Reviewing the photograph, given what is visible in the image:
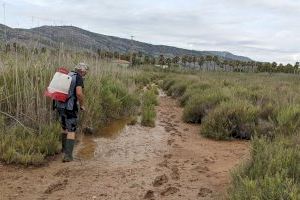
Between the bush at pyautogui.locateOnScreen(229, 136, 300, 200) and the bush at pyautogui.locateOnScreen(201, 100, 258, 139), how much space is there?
4.12 meters

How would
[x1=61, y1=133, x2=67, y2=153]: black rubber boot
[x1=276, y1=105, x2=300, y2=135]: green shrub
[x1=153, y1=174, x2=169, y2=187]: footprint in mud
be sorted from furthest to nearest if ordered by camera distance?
[x1=276, y1=105, x2=300, y2=135]: green shrub < [x1=61, y1=133, x2=67, y2=153]: black rubber boot < [x1=153, y1=174, x2=169, y2=187]: footprint in mud

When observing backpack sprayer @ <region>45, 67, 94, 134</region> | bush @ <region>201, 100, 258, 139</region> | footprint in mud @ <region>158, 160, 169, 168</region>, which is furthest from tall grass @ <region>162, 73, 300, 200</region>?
backpack sprayer @ <region>45, 67, 94, 134</region>

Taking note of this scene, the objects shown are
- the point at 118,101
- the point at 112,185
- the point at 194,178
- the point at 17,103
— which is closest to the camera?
the point at 112,185

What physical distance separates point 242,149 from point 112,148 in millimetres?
2732

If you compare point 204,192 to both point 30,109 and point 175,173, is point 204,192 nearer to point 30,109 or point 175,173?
point 175,173

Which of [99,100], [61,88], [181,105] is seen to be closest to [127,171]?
[61,88]

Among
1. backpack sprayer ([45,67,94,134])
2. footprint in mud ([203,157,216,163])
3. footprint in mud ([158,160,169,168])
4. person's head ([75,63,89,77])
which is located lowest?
footprint in mud ([158,160,169,168])

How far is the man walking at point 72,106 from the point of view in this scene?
7992 millimetres

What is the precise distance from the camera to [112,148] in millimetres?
9281

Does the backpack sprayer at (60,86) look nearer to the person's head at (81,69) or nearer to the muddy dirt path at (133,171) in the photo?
the person's head at (81,69)

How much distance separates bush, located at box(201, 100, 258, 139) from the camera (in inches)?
426

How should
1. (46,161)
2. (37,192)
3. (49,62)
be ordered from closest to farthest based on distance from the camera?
(37,192), (46,161), (49,62)

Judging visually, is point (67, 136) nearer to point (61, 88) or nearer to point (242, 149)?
point (61, 88)

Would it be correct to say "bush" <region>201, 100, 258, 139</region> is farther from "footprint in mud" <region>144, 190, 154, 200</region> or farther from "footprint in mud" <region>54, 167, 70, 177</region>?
"footprint in mud" <region>144, 190, 154, 200</region>
